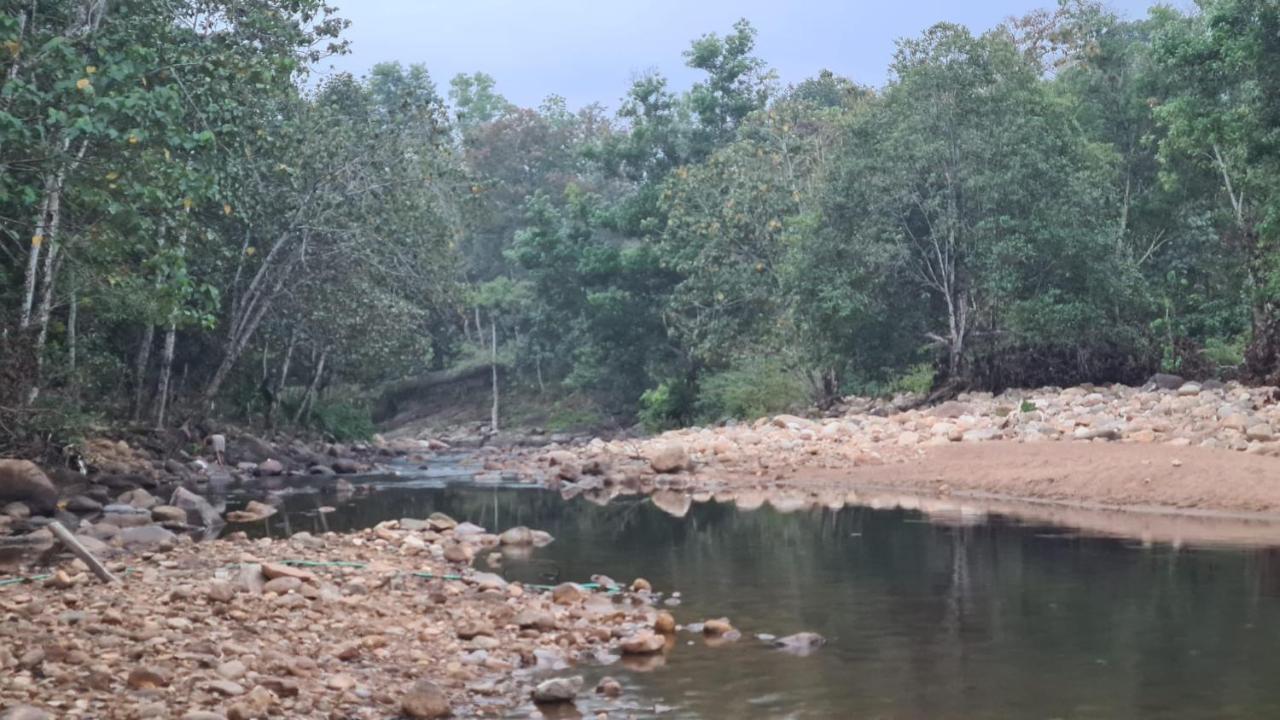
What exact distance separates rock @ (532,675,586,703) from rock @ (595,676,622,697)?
23 centimetres

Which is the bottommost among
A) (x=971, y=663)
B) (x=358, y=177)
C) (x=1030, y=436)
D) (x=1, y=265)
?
(x=971, y=663)

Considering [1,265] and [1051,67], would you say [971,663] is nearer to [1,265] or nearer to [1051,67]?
[1,265]

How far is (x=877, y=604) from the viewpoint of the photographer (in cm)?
954

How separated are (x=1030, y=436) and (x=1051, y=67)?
2145cm

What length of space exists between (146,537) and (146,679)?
6547mm

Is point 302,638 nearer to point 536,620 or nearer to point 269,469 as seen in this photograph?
point 536,620

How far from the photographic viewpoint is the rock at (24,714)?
5.36 metres

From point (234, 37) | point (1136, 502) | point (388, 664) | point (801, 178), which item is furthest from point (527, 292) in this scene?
point (388, 664)

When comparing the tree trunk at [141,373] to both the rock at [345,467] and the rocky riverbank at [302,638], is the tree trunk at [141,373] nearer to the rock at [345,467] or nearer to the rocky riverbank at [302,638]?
the rock at [345,467]

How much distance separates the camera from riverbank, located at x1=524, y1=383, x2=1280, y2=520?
51.0ft

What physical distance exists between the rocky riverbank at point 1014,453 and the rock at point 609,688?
32.5ft

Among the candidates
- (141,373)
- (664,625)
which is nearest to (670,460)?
(141,373)

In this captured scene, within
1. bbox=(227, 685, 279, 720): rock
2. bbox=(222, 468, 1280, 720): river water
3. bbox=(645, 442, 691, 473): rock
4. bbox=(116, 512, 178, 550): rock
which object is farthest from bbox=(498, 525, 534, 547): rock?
bbox=(645, 442, 691, 473): rock

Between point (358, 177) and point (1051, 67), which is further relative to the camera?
point (1051, 67)
